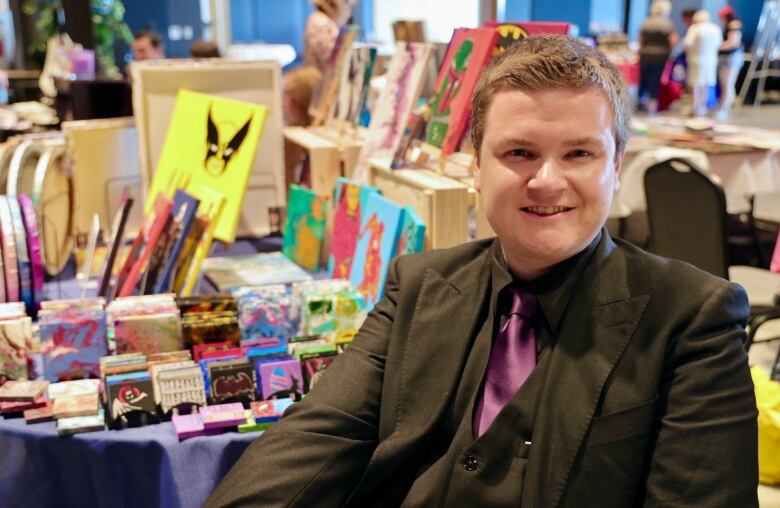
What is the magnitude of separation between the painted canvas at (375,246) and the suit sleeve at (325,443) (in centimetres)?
81

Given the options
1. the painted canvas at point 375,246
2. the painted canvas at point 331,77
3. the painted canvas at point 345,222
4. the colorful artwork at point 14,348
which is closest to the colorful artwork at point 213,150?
the painted canvas at point 345,222

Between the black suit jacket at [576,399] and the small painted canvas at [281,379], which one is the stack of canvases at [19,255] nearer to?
the small painted canvas at [281,379]

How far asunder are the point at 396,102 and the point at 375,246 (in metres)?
0.65

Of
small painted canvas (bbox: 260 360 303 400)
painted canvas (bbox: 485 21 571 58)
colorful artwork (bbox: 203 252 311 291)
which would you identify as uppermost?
painted canvas (bbox: 485 21 571 58)

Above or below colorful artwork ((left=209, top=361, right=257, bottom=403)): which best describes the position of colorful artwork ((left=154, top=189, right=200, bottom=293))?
above

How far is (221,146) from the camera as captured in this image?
3.18 metres

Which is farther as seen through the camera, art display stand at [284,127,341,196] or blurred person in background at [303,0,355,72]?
blurred person in background at [303,0,355,72]

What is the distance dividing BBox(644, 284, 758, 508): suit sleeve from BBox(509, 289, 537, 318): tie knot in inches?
10.1

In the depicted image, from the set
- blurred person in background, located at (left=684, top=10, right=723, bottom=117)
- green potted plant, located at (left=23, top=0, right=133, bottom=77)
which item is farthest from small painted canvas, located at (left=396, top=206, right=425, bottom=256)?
blurred person in background, located at (left=684, top=10, right=723, bottom=117)

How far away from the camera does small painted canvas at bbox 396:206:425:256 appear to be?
7.94 ft

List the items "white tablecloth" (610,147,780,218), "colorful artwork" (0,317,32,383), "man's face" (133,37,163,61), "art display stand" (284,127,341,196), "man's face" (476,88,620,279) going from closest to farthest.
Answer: "man's face" (476,88,620,279)
"colorful artwork" (0,317,32,383)
"art display stand" (284,127,341,196)
"white tablecloth" (610,147,780,218)
"man's face" (133,37,163,61)

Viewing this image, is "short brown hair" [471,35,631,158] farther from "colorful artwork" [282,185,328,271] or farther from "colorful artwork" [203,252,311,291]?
"colorful artwork" [282,185,328,271]

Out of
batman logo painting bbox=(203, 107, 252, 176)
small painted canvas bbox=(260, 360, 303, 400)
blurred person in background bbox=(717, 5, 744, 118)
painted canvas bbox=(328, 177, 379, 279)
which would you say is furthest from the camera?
blurred person in background bbox=(717, 5, 744, 118)

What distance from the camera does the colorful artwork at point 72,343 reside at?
7.06ft
